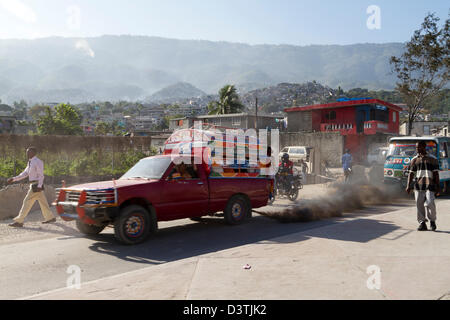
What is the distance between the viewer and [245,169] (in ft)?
34.3

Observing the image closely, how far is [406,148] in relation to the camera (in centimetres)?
1659

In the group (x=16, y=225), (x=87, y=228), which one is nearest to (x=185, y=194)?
(x=87, y=228)

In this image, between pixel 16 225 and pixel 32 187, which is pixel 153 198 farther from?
pixel 16 225

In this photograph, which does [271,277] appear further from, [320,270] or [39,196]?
[39,196]

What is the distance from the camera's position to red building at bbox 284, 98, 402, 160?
124 feet

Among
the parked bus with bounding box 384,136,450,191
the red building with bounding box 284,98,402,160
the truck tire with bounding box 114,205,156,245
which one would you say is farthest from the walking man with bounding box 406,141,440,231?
the red building with bounding box 284,98,402,160

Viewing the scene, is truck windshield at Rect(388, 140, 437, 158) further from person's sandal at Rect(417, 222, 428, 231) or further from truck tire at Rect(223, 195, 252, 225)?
truck tire at Rect(223, 195, 252, 225)

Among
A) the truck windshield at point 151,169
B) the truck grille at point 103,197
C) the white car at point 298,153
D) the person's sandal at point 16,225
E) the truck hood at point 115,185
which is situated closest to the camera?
the truck grille at point 103,197

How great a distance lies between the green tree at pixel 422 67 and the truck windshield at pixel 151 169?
1188 inches

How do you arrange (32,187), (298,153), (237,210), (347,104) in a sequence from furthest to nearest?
(347,104) < (298,153) < (237,210) < (32,187)

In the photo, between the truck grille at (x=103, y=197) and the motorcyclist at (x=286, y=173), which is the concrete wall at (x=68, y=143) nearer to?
the motorcyclist at (x=286, y=173)

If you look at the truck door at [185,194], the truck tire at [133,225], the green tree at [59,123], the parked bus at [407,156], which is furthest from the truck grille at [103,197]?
the green tree at [59,123]

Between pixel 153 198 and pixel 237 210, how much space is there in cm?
268

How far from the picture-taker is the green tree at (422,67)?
32844 millimetres
